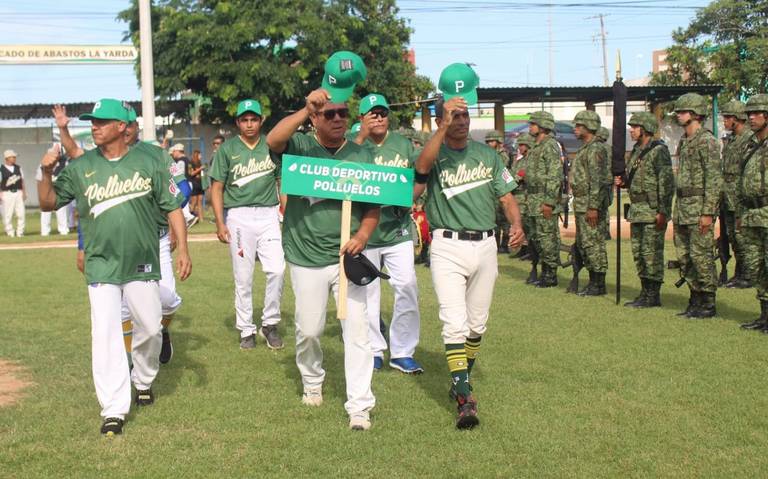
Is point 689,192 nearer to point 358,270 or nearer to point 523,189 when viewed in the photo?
point 358,270

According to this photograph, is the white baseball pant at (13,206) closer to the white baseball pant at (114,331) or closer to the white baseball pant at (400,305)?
the white baseball pant at (400,305)

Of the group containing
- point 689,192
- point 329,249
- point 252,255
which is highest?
point 689,192

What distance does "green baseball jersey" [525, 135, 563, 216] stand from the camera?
13367mm

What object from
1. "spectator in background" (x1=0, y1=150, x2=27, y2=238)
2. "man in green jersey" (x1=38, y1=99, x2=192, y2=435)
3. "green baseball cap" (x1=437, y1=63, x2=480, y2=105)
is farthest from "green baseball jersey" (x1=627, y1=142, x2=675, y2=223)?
"spectator in background" (x1=0, y1=150, x2=27, y2=238)

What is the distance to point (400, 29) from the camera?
37.2 metres

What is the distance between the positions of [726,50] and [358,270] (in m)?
33.6

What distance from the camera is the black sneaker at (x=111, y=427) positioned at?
632 cm

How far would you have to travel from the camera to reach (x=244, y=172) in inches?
372

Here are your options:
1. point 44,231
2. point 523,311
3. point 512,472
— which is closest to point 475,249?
point 512,472

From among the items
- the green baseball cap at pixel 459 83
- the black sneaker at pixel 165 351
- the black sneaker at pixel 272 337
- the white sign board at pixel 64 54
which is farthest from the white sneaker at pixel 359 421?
the white sign board at pixel 64 54

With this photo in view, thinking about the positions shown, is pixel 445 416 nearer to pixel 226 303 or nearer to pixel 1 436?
pixel 1 436

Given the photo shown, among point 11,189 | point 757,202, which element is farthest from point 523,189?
point 11,189

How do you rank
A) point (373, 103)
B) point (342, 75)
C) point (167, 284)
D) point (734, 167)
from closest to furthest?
point (342, 75)
point (373, 103)
point (167, 284)
point (734, 167)

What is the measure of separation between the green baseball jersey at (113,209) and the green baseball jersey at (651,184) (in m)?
6.84
